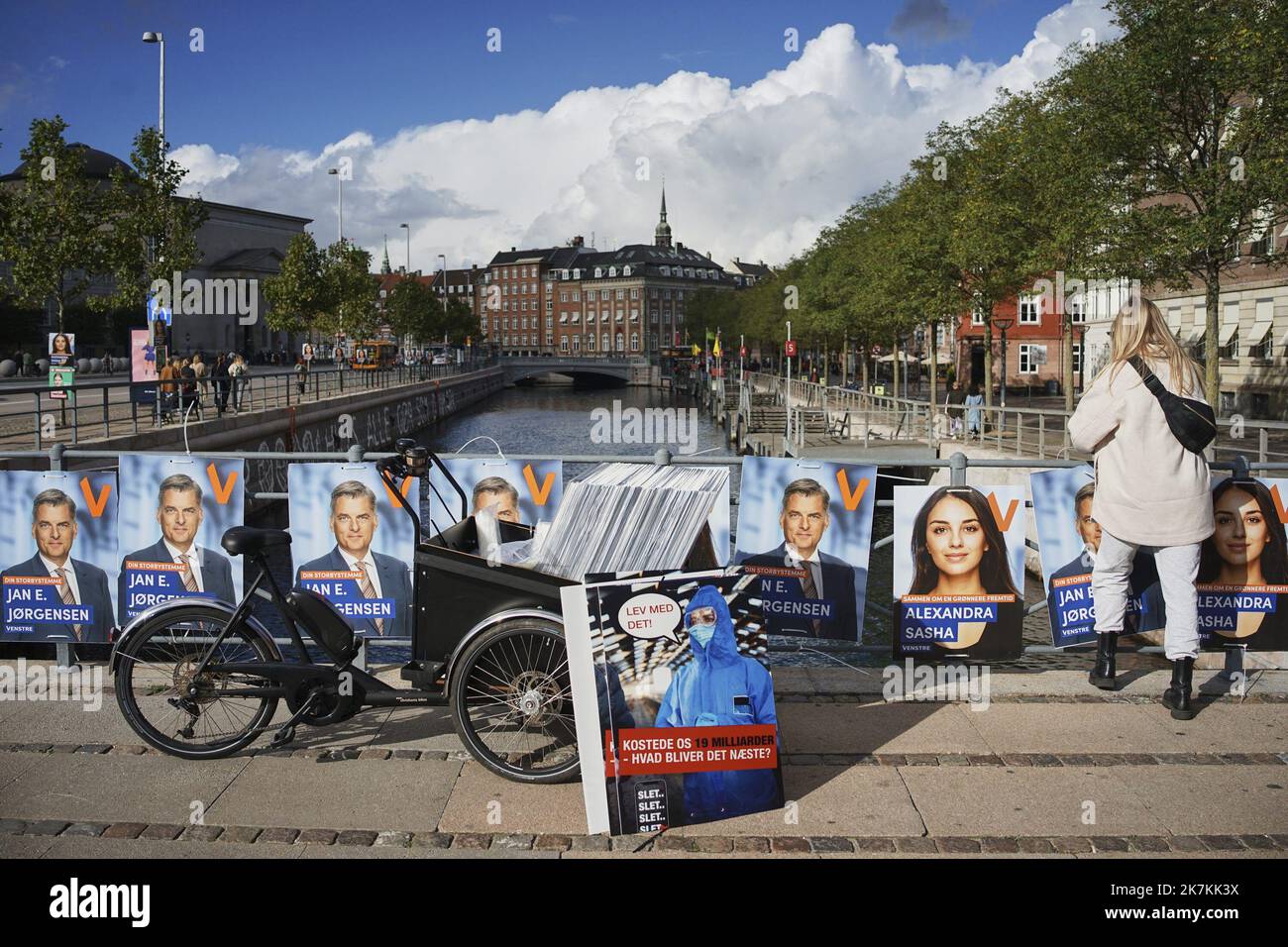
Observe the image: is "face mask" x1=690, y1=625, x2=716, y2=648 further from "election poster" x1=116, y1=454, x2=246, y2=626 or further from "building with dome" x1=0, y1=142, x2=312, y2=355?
"building with dome" x1=0, y1=142, x2=312, y2=355

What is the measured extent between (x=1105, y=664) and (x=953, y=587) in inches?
35.9

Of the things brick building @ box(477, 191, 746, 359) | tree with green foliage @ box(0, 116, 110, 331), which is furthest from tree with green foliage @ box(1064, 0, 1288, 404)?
brick building @ box(477, 191, 746, 359)

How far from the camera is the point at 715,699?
4.65 m

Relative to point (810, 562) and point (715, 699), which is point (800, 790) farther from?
point (810, 562)

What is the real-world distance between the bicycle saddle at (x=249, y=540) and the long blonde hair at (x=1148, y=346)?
13.7 ft

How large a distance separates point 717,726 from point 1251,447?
26.8 meters

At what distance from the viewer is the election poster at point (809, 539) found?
6.50m

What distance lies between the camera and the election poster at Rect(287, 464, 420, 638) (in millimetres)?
6602

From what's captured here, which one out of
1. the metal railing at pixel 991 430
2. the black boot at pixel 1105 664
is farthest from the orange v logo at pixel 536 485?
the metal railing at pixel 991 430

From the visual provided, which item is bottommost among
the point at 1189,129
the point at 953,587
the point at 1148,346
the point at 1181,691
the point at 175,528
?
the point at 1181,691

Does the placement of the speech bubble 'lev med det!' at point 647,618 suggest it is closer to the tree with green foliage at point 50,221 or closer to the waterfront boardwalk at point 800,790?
the waterfront boardwalk at point 800,790

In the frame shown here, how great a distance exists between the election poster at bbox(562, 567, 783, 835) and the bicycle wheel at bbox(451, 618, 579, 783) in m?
0.46

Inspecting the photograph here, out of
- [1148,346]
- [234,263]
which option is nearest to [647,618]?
[1148,346]
